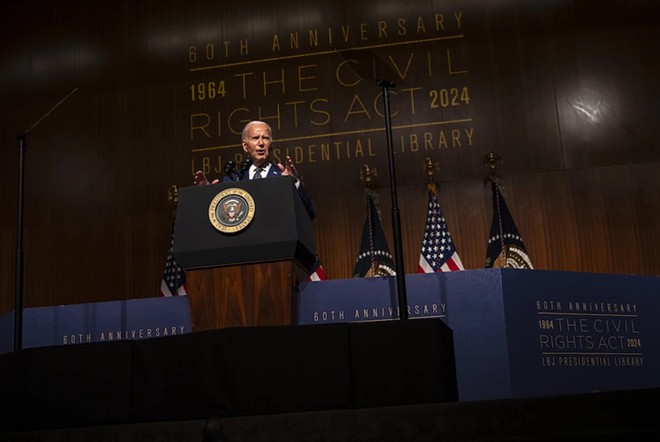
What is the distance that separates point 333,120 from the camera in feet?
29.9

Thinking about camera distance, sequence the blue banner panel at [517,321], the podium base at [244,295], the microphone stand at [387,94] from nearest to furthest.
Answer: the microphone stand at [387,94], the podium base at [244,295], the blue banner panel at [517,321]

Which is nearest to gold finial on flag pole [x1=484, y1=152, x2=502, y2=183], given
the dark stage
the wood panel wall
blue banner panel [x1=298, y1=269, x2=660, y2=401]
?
the wood panel wall

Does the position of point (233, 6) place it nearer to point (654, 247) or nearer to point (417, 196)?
point (417, 196)

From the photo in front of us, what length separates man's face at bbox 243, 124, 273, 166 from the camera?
19.3 feet

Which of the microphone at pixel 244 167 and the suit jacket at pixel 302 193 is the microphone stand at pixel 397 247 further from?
the microphone at pixel 244 167

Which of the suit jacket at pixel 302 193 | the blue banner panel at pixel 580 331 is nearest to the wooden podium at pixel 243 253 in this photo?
the suit jacket at pixel 302 193

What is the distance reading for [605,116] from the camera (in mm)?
8656

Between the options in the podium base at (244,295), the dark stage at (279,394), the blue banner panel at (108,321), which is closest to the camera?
the dark stage at (279,394)

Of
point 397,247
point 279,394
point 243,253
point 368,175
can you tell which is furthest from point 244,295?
point 368,175

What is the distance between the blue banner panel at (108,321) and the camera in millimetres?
5984

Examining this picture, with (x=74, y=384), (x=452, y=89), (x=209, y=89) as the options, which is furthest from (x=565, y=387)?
(x=209, y=89)

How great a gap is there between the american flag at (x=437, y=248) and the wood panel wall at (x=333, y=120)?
519mm

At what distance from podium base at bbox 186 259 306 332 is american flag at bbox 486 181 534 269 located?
333 centimetres

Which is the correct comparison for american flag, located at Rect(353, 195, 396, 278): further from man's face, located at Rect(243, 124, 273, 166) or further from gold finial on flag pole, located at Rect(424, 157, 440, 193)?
man's face, located at Rect(243, 124, 273, 166)
